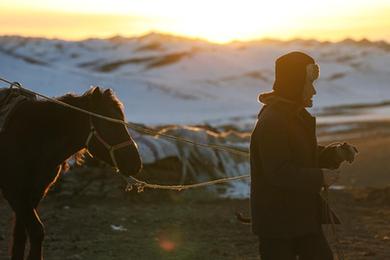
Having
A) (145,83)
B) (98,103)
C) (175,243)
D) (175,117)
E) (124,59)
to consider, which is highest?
(124,59)

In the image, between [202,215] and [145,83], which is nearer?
[202,215]

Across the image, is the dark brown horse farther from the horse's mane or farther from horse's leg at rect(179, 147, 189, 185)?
horse's leg at rect(179, 147, 189, 185)

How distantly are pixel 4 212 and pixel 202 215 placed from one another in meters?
3.13

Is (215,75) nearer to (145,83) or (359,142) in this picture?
(145,83)

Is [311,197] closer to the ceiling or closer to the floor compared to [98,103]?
closer to the floor

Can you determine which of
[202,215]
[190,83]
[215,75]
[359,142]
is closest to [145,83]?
[190,83]

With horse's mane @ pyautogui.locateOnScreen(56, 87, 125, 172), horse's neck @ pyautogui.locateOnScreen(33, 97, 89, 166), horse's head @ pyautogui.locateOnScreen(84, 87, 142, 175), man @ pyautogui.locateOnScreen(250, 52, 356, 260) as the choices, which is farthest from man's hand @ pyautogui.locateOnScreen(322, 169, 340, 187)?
horse's neck @ pyautogui.locateOnScreen(33, 97, 89, 166)

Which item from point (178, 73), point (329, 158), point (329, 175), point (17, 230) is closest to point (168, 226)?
point (17, 230)

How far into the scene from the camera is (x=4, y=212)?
11.8 m

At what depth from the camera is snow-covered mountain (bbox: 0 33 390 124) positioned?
237 ft

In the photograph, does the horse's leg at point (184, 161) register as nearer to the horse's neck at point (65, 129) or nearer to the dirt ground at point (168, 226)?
the dirt ground at point (168, 226)

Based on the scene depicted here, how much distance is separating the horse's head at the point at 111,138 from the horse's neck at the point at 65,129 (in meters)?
0.09

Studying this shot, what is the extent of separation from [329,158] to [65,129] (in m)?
2.53

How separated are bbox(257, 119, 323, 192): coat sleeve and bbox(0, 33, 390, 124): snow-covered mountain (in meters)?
46.7
